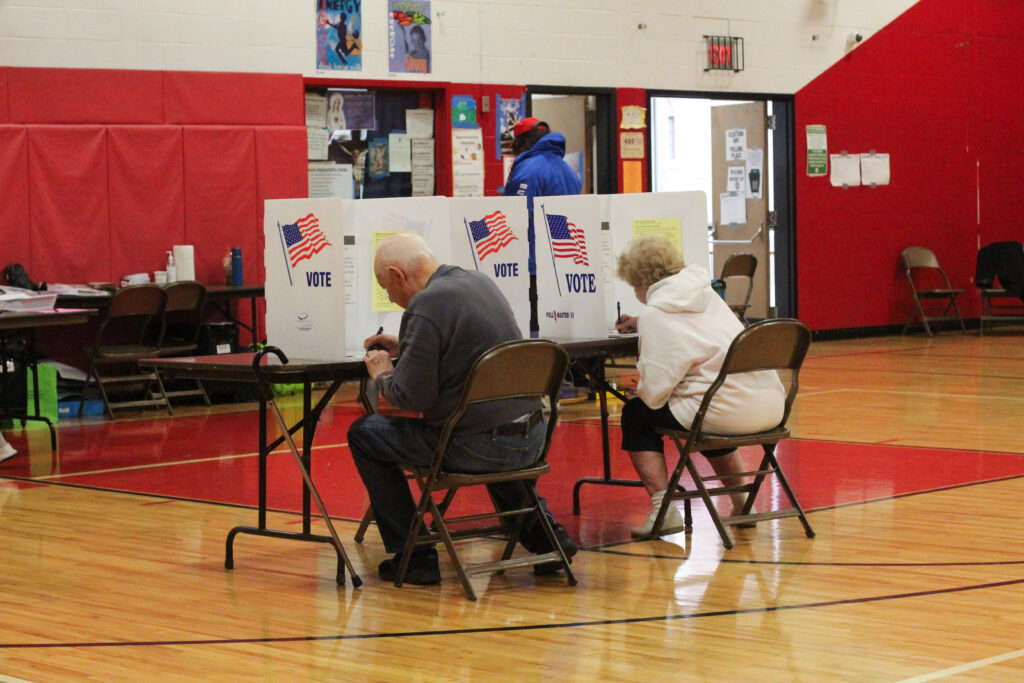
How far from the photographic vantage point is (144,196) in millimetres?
9859

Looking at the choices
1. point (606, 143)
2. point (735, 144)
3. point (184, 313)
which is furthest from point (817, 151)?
point (184, 313)

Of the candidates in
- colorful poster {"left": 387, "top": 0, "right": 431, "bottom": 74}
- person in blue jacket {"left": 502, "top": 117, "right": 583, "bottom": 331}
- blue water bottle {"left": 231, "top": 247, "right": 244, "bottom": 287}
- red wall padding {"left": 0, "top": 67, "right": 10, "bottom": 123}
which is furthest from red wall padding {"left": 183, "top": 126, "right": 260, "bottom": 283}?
person in blue jacket {"left": 502, "top": 117, "right": 583, "bottom": 331}

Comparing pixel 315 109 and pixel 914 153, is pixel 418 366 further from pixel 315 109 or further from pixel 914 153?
pixel 914 153

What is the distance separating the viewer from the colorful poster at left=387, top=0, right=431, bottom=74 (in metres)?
10.9

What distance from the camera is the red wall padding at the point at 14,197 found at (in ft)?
30.6

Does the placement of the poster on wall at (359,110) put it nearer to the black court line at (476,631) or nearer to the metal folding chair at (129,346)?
the metal folding chair at (129,346)

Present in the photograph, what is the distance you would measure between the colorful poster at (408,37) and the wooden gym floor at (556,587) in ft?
15.0

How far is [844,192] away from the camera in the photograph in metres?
13.8

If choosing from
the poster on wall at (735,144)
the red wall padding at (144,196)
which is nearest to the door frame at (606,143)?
the poster on wall at (735,144)

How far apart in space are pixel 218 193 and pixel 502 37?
279cm

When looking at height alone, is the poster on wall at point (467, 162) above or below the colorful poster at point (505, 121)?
below

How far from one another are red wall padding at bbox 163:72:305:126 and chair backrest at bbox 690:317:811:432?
20.1 ft

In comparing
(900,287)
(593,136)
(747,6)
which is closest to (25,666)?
(593,136)

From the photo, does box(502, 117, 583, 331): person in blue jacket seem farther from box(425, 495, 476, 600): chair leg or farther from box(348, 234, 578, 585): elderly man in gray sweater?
box(425, 495, 476, 600): chair leg
